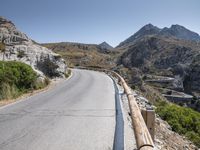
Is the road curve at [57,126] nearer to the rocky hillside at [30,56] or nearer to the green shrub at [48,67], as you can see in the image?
the rocky hillside at [30,56]

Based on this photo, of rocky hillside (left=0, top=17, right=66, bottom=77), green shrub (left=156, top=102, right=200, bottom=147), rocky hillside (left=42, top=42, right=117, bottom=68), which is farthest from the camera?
rocky hillside (left=42, top=42, right=117, bottom=68)

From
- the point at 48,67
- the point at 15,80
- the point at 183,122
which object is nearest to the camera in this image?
the point at 183,122

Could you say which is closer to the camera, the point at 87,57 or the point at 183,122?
the point at 183,122

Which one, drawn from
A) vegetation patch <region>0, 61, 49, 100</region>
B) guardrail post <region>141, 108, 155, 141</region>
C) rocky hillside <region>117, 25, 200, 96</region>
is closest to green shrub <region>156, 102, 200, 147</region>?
guardrail post <region>141, 108, 155, 141</region>

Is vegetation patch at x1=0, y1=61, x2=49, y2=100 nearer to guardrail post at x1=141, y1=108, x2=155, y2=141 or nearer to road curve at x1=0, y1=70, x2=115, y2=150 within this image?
road curve at x1=0, y1=70, x2=115, y2=150

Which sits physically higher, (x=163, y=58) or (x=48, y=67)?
(x=163, y=58)

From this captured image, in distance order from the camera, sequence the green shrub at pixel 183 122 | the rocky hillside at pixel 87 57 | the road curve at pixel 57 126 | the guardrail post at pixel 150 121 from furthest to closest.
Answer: the rocky hillside at pixel 87 57 → the green shrub at pixel 183 122 → the guardrail post at pixel 150 121 → the road curve at pixel 57 126

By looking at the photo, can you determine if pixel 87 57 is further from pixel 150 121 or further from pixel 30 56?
pixel 150 121

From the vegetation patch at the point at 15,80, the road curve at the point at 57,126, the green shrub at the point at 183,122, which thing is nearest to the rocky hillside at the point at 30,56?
the vegetation patch at the point at 15,80

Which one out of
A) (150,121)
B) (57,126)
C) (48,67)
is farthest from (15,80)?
(150,121)

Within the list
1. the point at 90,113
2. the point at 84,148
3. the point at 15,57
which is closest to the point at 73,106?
the point at 90,113

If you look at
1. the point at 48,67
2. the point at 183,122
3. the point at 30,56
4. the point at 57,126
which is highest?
the point at 30,56

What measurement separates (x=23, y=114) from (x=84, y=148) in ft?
15.5

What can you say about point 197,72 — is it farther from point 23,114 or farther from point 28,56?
point 23,114
